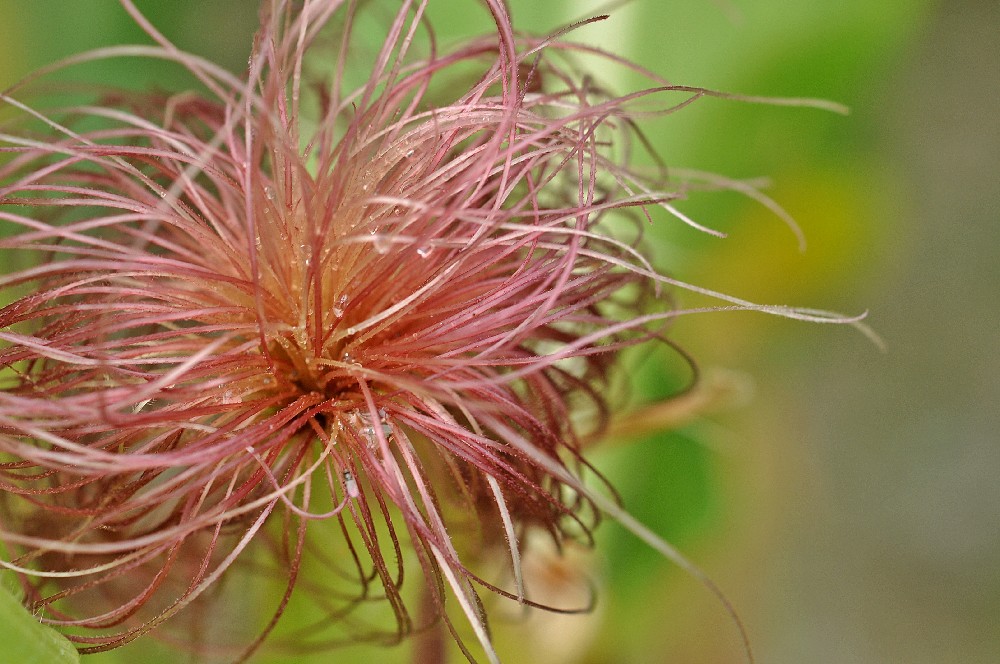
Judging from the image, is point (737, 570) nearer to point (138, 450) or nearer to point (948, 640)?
point (948, 640)

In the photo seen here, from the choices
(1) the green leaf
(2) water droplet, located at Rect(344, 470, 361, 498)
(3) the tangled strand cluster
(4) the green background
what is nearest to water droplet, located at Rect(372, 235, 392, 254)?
(3) the tangled strand cluster

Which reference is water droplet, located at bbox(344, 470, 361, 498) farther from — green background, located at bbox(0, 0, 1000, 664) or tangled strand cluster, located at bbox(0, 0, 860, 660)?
green background, located at bbox(0, 0, 1000, 664)

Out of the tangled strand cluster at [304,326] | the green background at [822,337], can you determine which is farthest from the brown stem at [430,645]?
the green background at [822,337]

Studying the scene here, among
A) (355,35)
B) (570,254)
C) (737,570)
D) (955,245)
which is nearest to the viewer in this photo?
(570,254)

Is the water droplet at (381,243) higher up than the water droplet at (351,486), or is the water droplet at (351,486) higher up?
the water droplet at (381,243)

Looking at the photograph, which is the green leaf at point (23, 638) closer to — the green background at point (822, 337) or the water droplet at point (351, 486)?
the water droplet at point (351, 486)

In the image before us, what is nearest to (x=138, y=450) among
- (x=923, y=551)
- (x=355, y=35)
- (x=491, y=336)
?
(x=491, y=336)

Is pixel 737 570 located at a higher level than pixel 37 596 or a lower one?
lower

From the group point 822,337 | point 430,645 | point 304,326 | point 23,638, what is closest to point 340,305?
point 304,326

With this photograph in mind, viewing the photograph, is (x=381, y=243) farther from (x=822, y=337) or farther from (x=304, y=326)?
(x=822, y=337)
